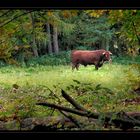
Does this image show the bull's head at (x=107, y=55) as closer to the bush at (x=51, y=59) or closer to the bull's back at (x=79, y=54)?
the bull's back at (x=79, y=54)

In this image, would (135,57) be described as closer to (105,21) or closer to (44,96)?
(105,21)

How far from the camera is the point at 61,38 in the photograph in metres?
3.89

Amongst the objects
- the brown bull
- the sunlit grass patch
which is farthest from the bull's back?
the sunlit grass patch

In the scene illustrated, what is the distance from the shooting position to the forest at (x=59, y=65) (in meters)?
3.66

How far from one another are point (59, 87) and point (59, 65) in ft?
0.73

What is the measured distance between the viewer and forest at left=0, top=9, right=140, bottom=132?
144 inches

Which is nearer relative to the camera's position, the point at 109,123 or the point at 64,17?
the point at 109,123

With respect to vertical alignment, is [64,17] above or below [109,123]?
above

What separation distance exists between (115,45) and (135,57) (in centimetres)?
32

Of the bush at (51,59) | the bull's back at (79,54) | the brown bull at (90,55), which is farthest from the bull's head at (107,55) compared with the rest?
the bush at (51,59)

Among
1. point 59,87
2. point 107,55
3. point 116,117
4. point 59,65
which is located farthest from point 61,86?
point 116,117

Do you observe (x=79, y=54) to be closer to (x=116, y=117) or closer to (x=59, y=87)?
(x=59, y=87)
